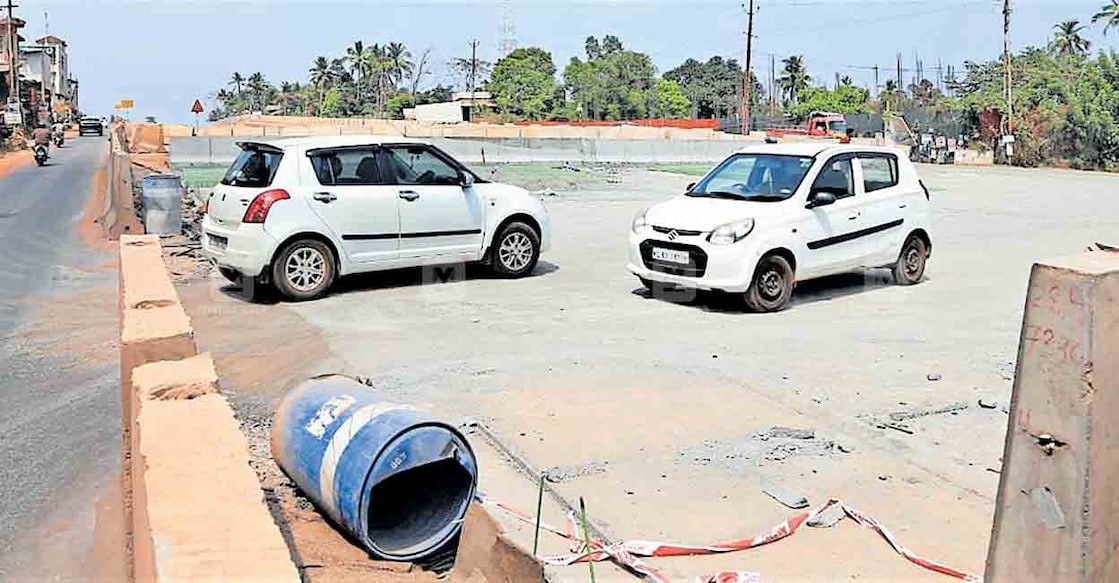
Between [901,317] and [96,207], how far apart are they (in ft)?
62.6

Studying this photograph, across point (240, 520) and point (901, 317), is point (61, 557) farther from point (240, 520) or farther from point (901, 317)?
point (901, 317)

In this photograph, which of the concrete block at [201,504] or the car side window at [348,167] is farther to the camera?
the car side window at [348,167]

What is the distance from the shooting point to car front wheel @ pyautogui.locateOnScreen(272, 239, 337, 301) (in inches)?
426

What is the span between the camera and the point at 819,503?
544cm

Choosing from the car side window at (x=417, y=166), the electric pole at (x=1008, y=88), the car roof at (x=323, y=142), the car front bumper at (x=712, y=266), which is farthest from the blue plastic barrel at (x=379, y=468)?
the electric pole at (x=1008, y=88)

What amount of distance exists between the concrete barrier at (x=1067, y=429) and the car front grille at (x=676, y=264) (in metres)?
6.85

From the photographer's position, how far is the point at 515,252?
12461mm

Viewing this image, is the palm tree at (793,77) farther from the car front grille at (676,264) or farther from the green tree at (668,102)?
the car front grille at (676,264)

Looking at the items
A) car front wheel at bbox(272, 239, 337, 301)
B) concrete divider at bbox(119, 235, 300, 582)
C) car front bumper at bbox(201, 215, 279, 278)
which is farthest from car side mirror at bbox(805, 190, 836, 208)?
concrete divider at bbox(119, 235, 300, 582)

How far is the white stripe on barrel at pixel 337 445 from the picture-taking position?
4.92 m

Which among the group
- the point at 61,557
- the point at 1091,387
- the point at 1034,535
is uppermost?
the point at 1091,387

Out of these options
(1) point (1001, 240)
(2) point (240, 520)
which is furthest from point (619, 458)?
(1) point (1001, 240)

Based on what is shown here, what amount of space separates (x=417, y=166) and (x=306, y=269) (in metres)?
1.70

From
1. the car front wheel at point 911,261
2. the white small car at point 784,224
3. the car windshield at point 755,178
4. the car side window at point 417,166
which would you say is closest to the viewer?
the white small car at point 784,224
